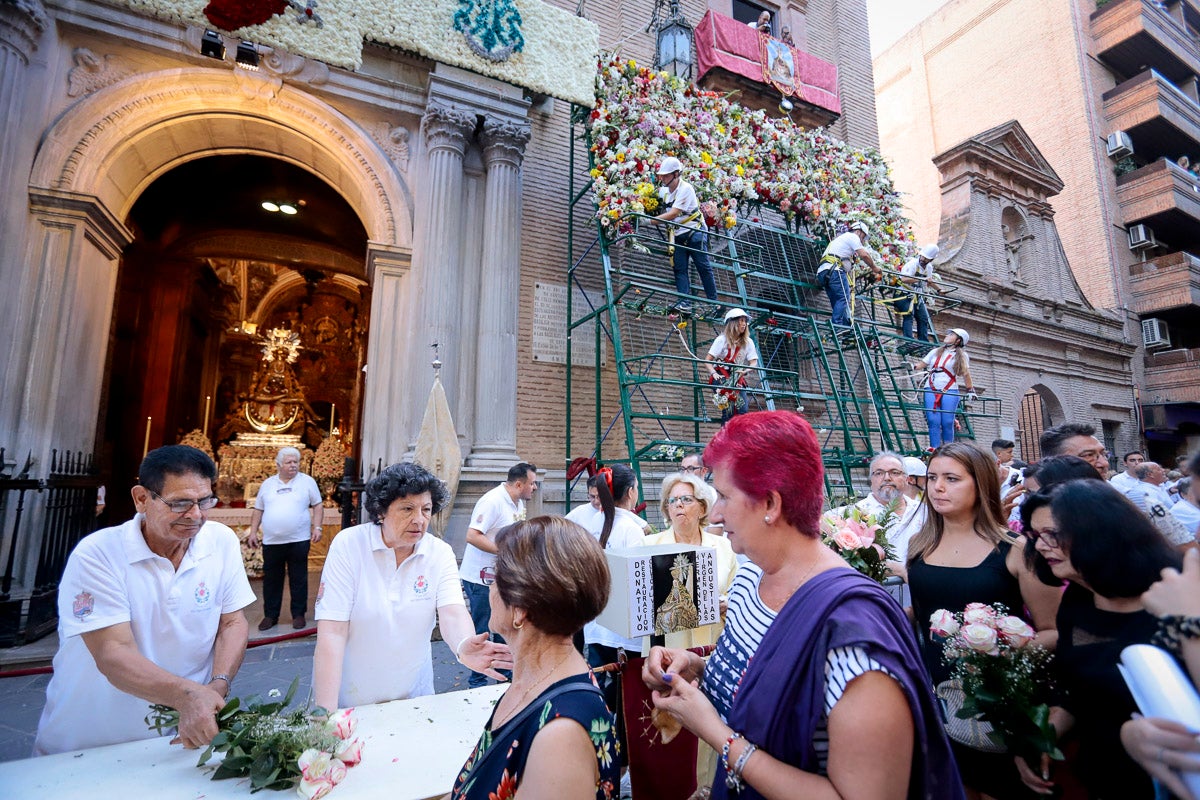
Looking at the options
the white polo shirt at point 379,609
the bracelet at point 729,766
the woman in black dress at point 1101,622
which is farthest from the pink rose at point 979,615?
the white polo shirt at point 379,609

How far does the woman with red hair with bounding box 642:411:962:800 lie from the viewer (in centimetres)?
115

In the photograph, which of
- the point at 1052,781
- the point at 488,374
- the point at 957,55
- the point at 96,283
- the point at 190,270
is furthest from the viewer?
the point at 957,55

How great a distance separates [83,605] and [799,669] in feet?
8.46

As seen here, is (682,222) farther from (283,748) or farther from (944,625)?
(283,748)

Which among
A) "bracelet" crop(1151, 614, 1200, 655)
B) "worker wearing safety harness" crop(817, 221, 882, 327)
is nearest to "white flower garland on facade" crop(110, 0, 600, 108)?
"worker wearing safety harness" crop(817, 221, 882, 327)

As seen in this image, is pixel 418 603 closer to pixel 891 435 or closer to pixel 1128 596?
pixel 1128 596

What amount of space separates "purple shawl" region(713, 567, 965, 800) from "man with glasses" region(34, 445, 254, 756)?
1887mm

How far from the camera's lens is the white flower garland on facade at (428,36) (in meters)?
6.60

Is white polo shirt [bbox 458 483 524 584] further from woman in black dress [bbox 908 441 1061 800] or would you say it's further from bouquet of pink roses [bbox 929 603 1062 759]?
bouquet of pink roses [bbox 929 603 1062 759]

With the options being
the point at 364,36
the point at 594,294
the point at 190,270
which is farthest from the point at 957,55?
the point at 190,270

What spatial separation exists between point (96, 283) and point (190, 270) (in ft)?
16.8

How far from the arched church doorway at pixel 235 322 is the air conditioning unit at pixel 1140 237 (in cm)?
2545

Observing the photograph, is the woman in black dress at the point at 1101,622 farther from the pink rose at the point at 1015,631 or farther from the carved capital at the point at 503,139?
the carved capital at the point at 503,139

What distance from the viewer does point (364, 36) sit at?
7.30 m
